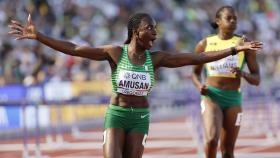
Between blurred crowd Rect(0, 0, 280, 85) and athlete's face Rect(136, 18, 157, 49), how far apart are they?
589 centimetres

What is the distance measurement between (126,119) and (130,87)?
1.04 ft

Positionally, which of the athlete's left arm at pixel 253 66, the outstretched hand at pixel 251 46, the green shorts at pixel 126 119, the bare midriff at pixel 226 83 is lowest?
the green shorts at pixel 126 119

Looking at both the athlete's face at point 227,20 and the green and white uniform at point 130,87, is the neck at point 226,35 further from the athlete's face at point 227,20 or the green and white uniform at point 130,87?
the green and white uniform at point 130,87

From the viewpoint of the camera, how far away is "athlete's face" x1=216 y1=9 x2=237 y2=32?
1002cm

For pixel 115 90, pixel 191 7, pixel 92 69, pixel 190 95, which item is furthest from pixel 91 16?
pixel 115 90

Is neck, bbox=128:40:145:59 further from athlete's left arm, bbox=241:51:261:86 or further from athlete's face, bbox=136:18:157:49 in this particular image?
athlete's left arm, bbox=241:51:261:86

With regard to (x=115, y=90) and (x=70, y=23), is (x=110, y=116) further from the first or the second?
(x=70, y=23)

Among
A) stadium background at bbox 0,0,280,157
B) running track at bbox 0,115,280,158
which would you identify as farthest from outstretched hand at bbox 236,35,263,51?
running track at bbox 0,115,280,158

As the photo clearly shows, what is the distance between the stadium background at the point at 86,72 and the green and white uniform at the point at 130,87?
4781 millimetres

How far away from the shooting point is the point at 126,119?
818cm

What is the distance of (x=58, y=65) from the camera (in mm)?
20109

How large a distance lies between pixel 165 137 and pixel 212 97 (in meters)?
8.47

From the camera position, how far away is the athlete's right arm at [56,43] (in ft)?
25.7

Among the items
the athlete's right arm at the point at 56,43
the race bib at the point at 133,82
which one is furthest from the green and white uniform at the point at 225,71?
the athlete's right arm at the point at 56,43
